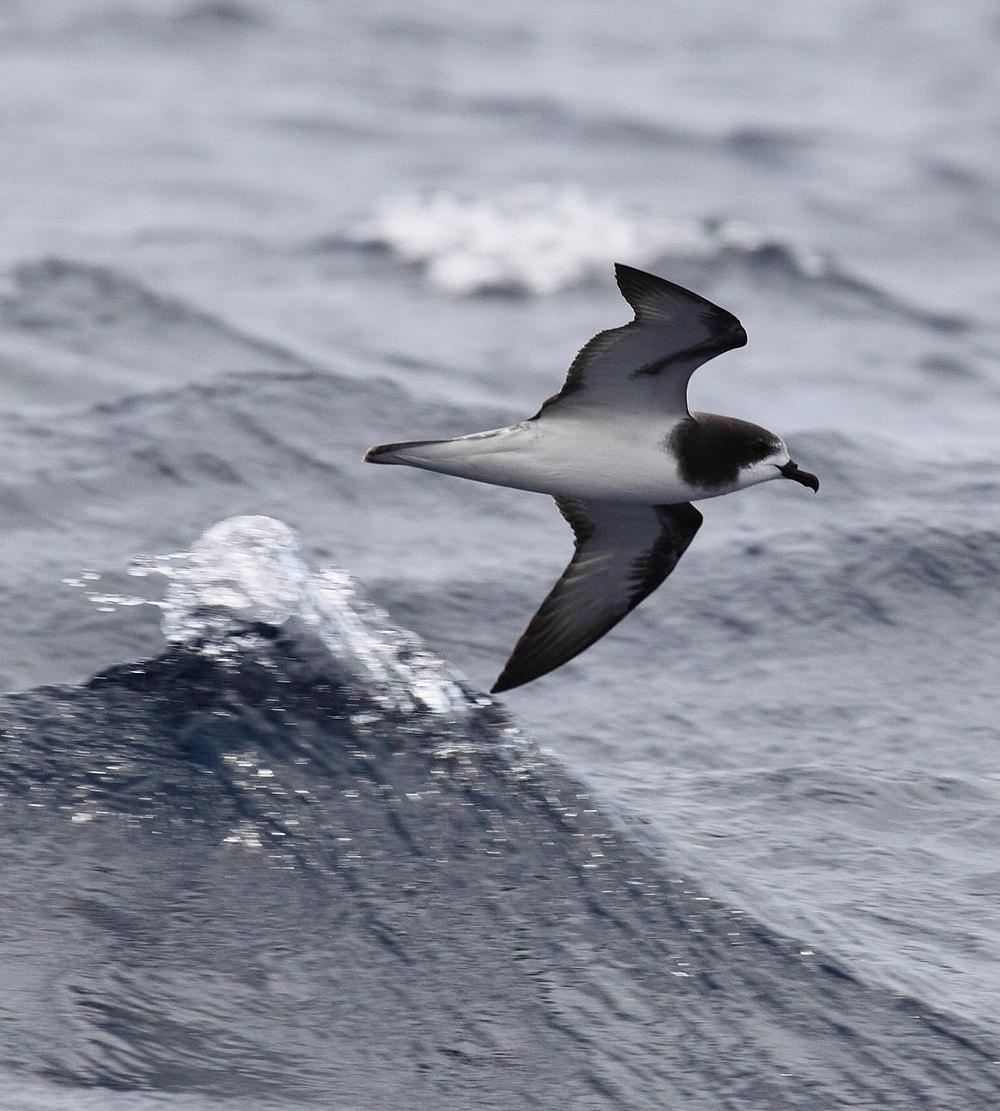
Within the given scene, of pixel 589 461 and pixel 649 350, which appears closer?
pixel 649 350

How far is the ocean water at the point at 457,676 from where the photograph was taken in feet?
25.8

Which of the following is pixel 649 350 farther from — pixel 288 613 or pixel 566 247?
pixel 566 247

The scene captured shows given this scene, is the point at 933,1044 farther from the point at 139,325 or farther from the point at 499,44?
the point at 499,44

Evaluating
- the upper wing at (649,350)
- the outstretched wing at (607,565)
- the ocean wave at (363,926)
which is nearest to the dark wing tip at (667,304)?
the upper wing at (649,350)

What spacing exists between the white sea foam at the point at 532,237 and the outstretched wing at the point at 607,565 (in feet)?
36.1

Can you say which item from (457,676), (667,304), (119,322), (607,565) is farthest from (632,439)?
(119,322)

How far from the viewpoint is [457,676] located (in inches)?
437

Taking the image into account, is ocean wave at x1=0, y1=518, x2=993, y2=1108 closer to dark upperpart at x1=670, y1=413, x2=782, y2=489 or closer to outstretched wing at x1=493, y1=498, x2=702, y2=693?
outstretched wing at x1=493, y1=498, x2=702, y2=693

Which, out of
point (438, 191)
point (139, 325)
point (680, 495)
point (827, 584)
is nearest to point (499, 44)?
point (438, 191)

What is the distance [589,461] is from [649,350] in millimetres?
688

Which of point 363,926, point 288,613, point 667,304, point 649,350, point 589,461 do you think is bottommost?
point 363,926

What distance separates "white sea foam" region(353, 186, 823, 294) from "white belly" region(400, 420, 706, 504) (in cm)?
1185

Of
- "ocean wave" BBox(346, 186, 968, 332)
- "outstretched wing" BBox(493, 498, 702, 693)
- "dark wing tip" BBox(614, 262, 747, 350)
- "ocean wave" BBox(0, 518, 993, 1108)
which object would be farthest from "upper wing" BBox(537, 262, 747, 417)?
"ocean wave" BBox(346, 186, 968, 332)

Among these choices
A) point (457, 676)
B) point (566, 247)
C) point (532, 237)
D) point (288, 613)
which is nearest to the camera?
point (288, 613)
